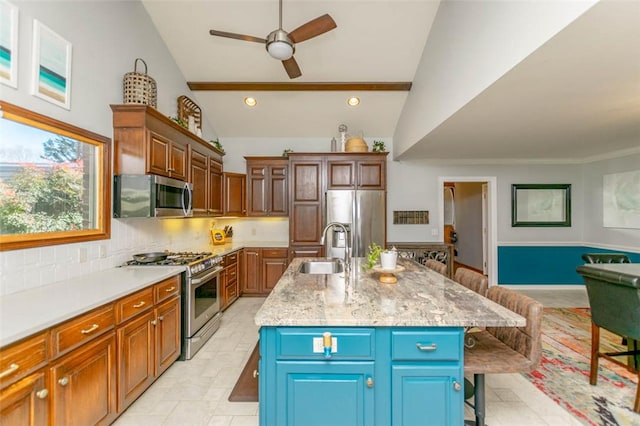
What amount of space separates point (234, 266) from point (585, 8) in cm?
433

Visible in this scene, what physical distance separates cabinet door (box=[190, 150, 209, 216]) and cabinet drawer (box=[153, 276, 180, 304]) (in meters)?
1.32

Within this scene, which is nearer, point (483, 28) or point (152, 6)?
A: point (483, 28)

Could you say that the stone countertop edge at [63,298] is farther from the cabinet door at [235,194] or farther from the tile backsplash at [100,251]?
the cabinet door at [235,194]

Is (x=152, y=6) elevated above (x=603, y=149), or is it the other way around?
(x=152, y=6)

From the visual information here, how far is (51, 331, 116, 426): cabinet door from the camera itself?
4.70 ft

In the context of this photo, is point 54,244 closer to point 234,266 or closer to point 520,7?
point 234,266

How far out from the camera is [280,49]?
2.55 metres

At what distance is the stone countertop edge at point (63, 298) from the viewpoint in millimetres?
1304

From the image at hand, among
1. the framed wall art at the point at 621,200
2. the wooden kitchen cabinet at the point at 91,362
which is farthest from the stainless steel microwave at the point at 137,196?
the framed wall art at the point at 621,200

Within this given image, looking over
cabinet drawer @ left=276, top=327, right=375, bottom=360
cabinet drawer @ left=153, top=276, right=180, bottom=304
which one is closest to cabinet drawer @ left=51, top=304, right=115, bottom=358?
cabinet drawer @ left=153, top=276, right=180, bottom=304

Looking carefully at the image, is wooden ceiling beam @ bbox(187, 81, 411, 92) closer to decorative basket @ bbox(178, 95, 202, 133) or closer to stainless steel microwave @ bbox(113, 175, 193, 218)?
decorative basket @ bbox(178, 95, 202, 133)

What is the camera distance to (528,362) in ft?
5.11

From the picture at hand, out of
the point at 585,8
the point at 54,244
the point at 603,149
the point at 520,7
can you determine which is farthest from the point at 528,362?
the point at 603,149

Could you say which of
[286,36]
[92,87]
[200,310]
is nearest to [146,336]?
[200,310]
